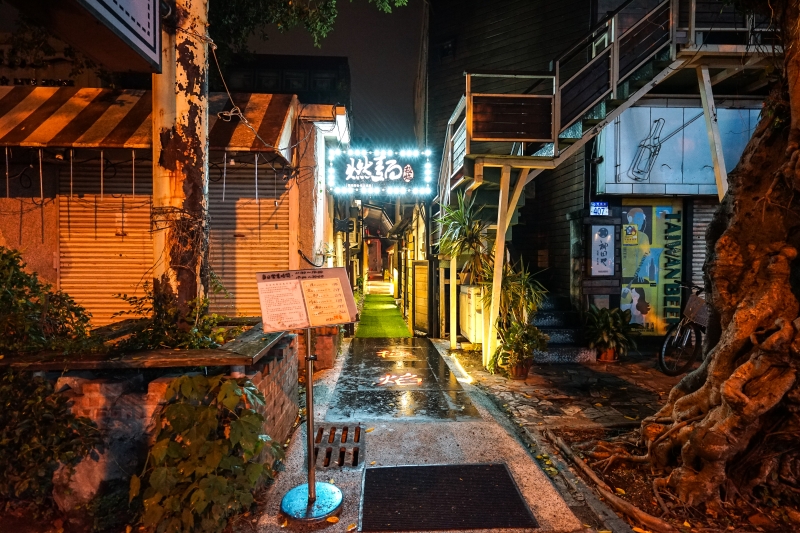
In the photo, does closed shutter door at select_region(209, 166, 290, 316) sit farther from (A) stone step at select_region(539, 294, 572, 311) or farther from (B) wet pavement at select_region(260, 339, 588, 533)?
(A) stone step at select_region(539, 294, 572, 311)

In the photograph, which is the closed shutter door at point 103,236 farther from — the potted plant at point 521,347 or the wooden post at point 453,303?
the potted plant at point 521,347

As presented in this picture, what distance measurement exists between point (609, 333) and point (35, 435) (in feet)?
28.4

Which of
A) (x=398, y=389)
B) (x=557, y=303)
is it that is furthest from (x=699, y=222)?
(x=398, y=389)

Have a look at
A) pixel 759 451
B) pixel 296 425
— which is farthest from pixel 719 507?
pixel 296 425

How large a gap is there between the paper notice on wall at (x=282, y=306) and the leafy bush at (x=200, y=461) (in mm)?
543

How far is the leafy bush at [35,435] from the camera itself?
3.36 m

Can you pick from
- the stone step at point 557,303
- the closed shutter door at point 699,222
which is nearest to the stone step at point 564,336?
the stone step at point 557,303

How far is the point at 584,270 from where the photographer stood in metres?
9.60

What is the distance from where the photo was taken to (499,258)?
7730 mm

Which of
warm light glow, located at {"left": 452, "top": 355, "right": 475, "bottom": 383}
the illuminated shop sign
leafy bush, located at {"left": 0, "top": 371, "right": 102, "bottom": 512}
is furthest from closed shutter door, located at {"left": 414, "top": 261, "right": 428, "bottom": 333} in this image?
leafy bush, located at {"left": 0, "top": 371, "right": 102, "bottom": 512}

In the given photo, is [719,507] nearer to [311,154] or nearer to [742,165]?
[742,165]

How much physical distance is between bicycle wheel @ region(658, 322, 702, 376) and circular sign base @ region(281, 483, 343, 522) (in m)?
6.65

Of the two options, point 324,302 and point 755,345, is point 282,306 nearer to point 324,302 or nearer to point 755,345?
point 324,302

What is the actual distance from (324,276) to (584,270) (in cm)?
737
